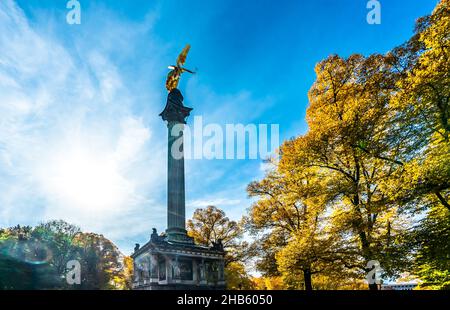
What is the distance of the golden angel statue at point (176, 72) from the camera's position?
28.2m

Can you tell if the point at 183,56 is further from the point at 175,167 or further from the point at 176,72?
the point at 175,167

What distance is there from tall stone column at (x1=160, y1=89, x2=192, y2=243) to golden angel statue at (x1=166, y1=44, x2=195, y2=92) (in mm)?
1152

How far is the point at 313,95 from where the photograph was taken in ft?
56.1

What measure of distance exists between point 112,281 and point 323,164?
3944 cm

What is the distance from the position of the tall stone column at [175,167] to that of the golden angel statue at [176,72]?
115cm

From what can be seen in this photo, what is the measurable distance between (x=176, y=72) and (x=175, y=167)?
1077 cm

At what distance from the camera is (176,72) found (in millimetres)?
28906

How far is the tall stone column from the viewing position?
72.9 ft

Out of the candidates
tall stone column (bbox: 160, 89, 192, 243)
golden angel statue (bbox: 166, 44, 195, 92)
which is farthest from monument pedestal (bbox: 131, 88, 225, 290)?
golden angel statue (bbox: 166, 44, 195, 92)

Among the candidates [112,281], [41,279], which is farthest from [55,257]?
[112,281]

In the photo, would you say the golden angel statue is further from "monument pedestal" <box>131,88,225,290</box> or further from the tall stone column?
"monument pedestal" <box>131,88,225,290</box>

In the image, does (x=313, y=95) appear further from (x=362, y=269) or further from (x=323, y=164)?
(x=362, y=269)

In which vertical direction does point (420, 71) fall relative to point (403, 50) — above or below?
below
